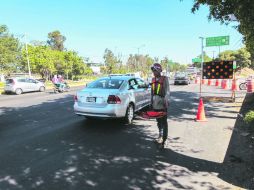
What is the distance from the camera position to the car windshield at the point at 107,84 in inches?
382

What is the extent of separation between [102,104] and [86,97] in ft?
2.13

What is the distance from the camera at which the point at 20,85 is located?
26.8m

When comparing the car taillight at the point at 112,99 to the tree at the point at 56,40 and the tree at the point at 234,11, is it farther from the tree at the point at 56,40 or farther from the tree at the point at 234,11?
the tree at the point at 56,40

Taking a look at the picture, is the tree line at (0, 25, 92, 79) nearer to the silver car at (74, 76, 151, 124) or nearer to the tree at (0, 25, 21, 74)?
the tree at (0, 25, 21, 74)

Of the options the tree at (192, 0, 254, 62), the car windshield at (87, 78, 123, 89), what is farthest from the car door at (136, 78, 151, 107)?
the tree at (192, 0, 254, 62)

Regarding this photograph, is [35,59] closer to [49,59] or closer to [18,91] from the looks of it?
[49,59]

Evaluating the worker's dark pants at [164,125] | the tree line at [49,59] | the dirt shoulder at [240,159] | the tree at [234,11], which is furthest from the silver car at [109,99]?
the tree line at [49,59]

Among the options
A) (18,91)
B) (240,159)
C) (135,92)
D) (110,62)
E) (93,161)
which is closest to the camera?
(93,161)

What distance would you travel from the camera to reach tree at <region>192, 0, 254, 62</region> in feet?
28.4

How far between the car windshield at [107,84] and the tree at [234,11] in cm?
440

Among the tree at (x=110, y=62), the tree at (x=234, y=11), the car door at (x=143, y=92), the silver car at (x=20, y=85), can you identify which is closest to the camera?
the tree at (x=234, y=11)

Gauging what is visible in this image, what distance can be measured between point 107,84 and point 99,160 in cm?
430

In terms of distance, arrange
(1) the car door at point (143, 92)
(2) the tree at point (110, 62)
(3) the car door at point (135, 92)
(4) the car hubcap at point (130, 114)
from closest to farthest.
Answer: (4) the car hubcap at point (130, 114) < (3) the car door at point (135, 92) < (1) the car door at point (143, 92) < (2) the tree at point (110, 62)

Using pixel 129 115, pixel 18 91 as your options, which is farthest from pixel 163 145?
pixel 18 91
